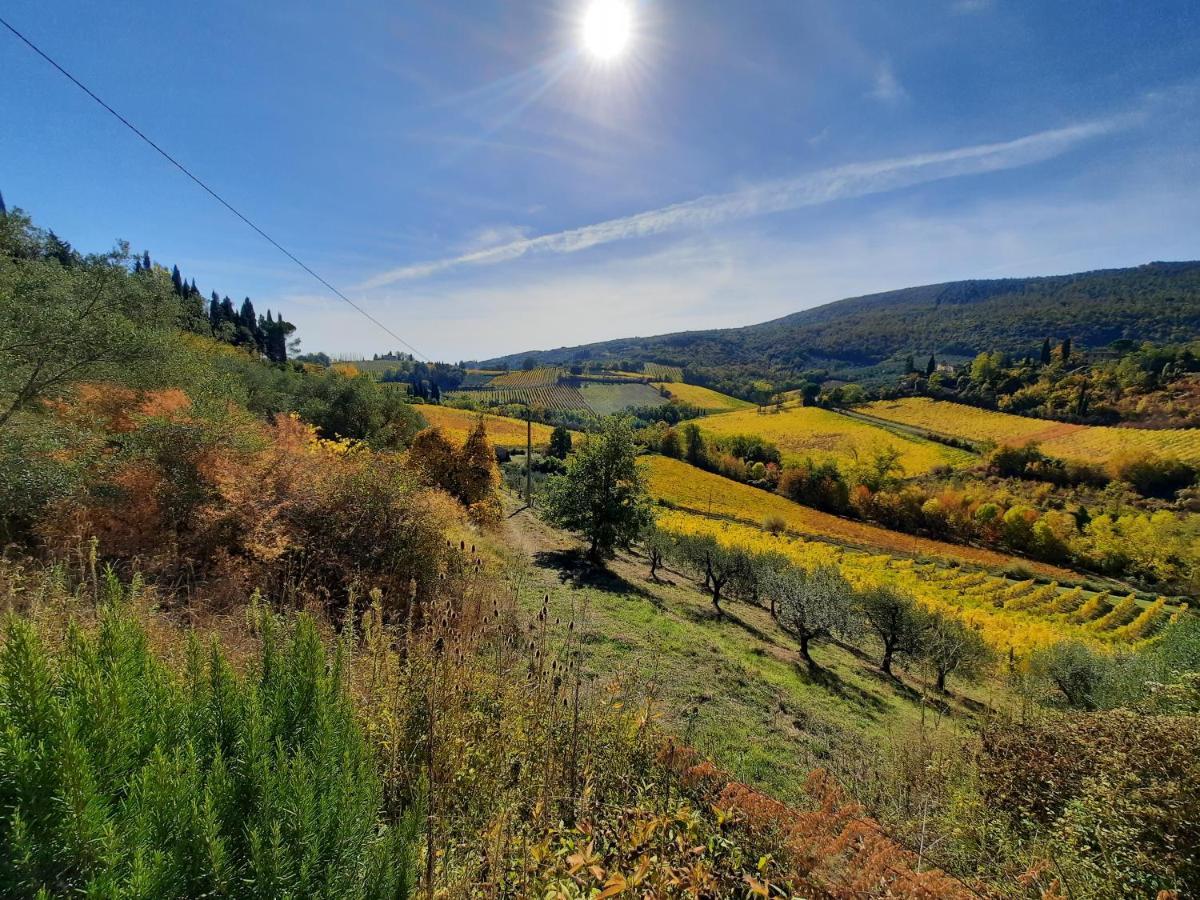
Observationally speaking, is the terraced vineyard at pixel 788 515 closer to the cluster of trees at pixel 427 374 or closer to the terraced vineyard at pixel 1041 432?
the terraced vineyard at pixel 1041 432

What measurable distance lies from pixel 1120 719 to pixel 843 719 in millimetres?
6271

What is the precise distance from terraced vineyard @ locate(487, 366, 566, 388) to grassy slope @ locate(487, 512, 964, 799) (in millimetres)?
94555

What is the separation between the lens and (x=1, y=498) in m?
7.32

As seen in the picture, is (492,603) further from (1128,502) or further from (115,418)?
(1128,502)

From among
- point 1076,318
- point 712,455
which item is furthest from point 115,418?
point 1076,318

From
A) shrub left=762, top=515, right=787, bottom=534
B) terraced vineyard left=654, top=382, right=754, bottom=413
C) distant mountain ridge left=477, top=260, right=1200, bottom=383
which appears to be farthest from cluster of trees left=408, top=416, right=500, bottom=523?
distant mountain ridge left=477, top=260, right=1200, bottom=383

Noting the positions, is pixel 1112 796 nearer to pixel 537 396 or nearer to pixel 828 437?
pixel 828 437

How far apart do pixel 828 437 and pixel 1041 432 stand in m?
30.9

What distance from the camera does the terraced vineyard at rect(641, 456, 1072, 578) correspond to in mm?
44000

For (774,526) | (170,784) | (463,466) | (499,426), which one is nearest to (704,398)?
(499,426)

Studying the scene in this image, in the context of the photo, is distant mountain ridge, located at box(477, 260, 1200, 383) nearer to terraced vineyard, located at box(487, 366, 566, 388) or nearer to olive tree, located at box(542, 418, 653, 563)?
terraced vineyard, located at box(487, 366, 566, 388)

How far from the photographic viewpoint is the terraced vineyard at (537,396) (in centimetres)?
8241

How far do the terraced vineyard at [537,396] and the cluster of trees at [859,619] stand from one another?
56731 millimetres

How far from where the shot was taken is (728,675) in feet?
32.8
